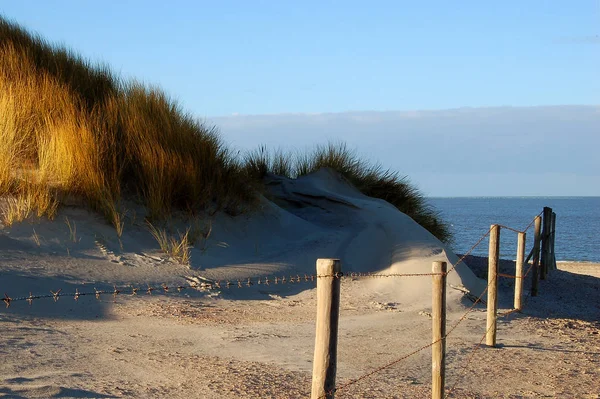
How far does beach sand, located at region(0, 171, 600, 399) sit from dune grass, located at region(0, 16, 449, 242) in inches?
14.1

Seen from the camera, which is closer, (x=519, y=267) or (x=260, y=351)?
(x=260, y=351)

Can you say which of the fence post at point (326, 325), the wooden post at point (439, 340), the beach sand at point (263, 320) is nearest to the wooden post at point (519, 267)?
the beach sand at point (263, 320)

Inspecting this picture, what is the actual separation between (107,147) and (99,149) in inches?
4.6

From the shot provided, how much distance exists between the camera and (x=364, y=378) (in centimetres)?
583

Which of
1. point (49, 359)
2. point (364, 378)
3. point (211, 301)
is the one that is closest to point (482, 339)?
point (364, 378)

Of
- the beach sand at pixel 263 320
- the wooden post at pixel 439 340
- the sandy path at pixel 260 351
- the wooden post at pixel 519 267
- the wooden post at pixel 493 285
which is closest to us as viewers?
the wooden post at pixel 439 340

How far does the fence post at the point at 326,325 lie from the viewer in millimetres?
3896

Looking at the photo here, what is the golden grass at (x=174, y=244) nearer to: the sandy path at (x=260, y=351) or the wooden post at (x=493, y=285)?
the sandy path at (x=260, y=351)

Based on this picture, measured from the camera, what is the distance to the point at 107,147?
10.3 metres

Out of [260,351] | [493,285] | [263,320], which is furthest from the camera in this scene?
[263,320]

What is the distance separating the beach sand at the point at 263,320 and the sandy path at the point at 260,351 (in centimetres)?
2

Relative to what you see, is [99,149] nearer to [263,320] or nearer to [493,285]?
[263,320]

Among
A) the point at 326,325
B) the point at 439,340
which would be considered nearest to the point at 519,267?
the point at 439,340

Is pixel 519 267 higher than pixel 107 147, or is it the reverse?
pixel 107 147
